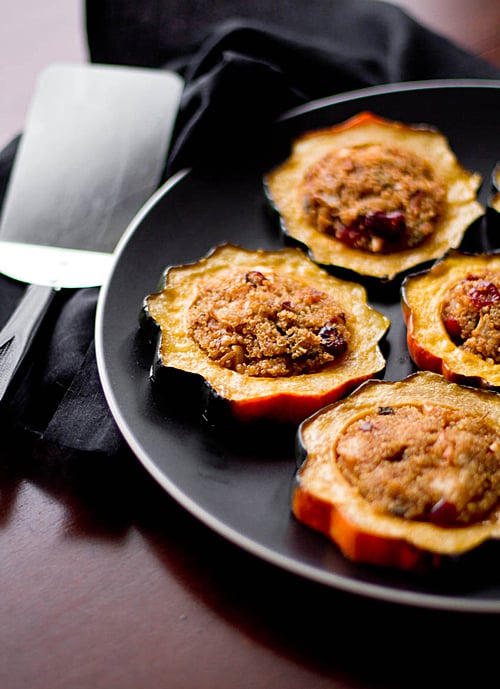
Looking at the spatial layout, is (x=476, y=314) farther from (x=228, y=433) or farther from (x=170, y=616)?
(x=170, y=616)

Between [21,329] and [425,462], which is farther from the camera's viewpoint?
[21,329]

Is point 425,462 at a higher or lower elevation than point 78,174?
lower

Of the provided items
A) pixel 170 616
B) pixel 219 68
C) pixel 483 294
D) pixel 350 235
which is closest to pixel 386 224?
pixel 350 235

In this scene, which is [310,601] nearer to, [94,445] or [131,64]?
[94,445]

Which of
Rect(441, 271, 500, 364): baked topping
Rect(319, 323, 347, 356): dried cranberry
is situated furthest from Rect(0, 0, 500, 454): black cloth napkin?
Rect(441, 271, 500, 364): baked topping

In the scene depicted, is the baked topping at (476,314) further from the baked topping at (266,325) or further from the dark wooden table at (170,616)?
the dark wooden table at (170,616)

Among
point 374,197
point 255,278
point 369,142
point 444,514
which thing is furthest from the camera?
point 369,142

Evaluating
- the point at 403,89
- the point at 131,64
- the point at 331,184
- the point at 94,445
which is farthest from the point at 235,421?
the point at 131,64

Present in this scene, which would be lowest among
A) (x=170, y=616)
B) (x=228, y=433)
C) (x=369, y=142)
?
(x=170, y=616)
